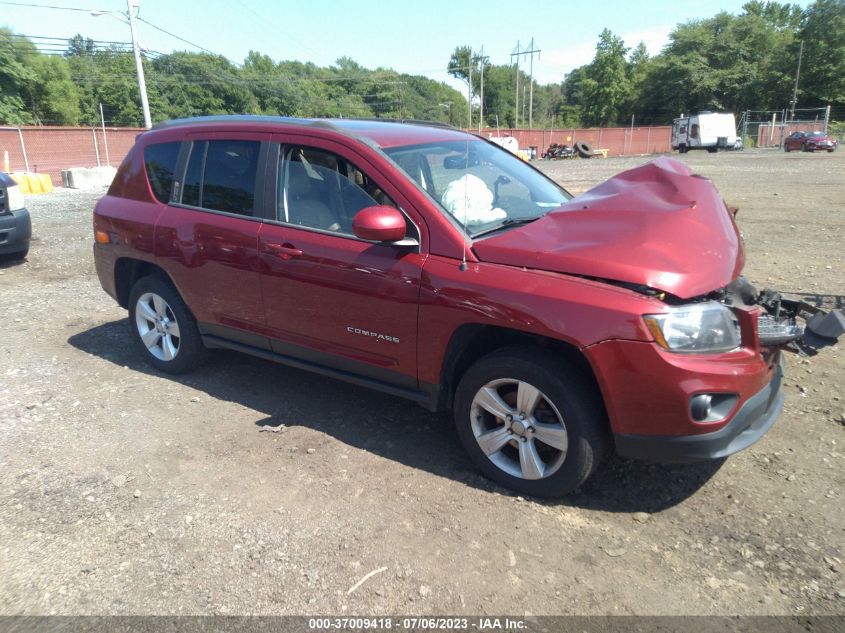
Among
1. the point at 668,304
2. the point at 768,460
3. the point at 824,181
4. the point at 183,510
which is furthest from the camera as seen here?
the point at 824,181

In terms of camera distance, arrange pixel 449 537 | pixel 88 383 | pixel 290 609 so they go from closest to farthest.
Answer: pixel 290 609, pixel 449 537, pixel 88 383

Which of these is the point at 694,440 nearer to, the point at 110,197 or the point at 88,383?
the point at 88,383

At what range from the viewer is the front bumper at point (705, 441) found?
112 inches

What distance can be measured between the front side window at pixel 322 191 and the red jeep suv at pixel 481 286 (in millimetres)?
10

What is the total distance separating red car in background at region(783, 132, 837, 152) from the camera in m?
39.3

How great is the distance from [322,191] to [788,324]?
2696mm

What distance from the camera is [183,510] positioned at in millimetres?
3273

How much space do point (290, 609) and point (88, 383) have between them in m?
3.19

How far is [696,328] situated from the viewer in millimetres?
2805

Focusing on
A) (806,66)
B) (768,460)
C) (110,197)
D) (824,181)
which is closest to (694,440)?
(768,460)

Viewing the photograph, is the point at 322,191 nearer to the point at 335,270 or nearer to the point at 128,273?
the point at 335,270

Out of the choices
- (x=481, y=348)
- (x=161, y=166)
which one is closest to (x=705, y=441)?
(x=481, y=348)

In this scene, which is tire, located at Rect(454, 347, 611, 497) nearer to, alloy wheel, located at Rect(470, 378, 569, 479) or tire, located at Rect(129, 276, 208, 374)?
alloy wheel, located at Rect(470, 378, 569, 479)

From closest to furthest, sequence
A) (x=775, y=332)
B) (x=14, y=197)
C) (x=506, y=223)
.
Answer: (x=775, y=332), (x=506, y=223), (x=14, y=197)
